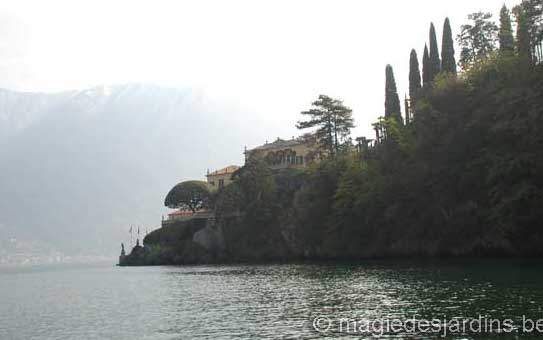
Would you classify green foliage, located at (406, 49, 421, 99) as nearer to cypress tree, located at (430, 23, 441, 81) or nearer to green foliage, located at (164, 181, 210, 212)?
cypress tree, located at (430, 23, 441, 81)

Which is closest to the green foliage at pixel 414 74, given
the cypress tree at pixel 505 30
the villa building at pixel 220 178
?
the cypress tree at pixel 505 30

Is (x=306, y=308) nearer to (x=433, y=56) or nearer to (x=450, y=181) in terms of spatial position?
(x=450, y=181)

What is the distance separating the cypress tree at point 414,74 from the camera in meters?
100

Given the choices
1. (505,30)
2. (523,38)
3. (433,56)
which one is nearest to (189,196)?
(433,56)

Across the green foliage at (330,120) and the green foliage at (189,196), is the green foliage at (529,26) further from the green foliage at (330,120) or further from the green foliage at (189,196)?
the green foliage at (189,196)

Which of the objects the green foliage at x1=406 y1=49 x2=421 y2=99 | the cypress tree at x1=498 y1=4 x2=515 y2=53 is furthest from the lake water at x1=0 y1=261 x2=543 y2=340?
the green foliage at x1=406 y1=49 x2=421 y2=99

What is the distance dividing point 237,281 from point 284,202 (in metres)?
52.2

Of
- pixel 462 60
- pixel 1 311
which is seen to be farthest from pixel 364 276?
pixel 462 60

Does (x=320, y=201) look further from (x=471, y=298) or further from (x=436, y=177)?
(x=471, y=298)

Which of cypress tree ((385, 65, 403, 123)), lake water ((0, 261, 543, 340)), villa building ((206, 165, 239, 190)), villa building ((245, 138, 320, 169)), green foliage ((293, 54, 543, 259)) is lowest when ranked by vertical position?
lake water ((0, 261, 543, 340))

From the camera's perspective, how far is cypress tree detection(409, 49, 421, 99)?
329 ft

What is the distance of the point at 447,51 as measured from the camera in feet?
313

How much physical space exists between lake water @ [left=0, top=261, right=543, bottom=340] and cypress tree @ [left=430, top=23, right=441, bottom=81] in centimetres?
4991

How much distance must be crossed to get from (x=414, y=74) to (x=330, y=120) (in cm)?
1860
